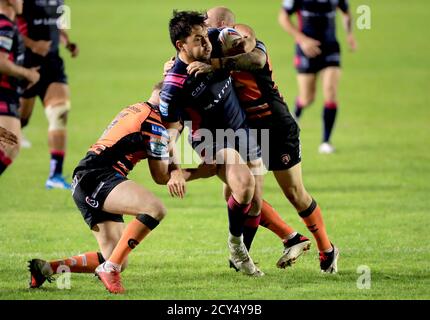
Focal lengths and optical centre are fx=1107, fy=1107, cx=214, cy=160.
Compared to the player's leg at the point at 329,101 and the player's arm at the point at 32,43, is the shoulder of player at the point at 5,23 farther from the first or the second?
the player's leg at the point at 329,101

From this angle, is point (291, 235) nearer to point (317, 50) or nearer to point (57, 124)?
point (57, 124)

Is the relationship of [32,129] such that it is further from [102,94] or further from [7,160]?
[7,160]

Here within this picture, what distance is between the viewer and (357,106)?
21422 millimetres

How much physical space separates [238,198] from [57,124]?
210 inches

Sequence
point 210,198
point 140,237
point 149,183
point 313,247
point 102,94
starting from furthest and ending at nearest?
point 102,94 → point 149,183 → point 210,198 → point 313,247 → point 140,237

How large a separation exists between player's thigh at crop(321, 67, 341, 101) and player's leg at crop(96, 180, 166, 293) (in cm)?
827

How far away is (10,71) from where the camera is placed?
11500 mm

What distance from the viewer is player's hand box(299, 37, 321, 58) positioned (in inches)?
623

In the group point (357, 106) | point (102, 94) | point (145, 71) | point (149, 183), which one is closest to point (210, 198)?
point (149, 183)

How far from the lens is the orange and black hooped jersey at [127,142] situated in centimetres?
855

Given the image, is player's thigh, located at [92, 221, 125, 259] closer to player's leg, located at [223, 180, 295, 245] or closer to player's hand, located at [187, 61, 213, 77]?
player's leg, located at [223, 180, 295, 245]

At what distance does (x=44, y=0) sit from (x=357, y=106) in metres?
9.09
